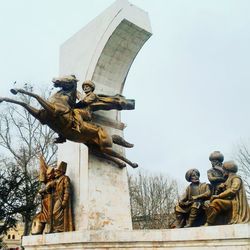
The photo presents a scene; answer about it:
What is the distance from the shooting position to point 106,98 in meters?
7.38

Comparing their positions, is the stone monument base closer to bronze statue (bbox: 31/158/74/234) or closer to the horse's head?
bronze statue (bbox: 31/158/74/234)

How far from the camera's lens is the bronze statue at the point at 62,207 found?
686 centimetres

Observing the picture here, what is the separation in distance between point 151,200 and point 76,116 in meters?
19.0

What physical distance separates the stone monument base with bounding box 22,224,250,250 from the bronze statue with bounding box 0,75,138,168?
1575 millimetres

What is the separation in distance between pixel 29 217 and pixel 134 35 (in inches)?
468

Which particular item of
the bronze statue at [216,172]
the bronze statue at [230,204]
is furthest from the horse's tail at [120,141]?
the bronze statue at [230,204]

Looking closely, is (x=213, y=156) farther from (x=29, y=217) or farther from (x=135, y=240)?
(x=29, y=217)

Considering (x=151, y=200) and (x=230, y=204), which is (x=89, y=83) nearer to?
(x=230, y=204)

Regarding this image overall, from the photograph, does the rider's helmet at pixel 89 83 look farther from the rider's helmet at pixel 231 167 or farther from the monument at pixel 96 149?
the rider's helmet at pixel 231 167

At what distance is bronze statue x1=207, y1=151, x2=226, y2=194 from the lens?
548cm

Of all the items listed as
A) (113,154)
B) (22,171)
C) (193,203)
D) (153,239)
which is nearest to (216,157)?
(193,203)

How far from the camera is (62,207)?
6.94 meters

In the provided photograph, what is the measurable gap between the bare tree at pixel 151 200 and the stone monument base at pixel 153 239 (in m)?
14.3

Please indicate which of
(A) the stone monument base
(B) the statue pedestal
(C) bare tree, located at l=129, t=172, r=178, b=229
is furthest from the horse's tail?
(C) bare tree, located at l=129, t=172, r=178, b=229
